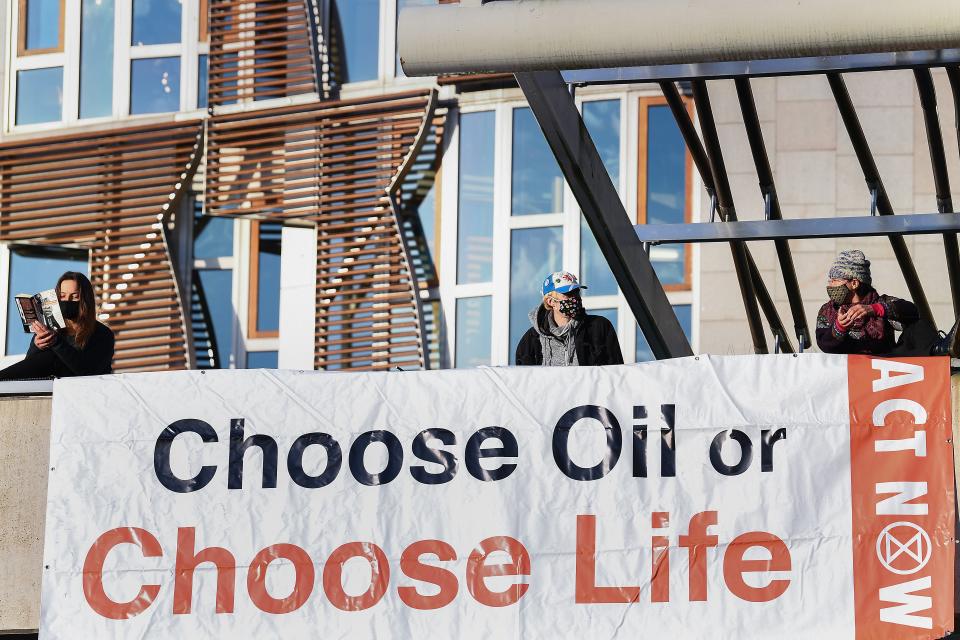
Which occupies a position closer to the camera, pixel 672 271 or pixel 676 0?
pixel 676 0

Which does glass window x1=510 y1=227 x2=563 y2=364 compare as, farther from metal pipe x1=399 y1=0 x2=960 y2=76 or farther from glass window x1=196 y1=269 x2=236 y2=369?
metal pipe x1=399 y1=0 x2=960 y2=76

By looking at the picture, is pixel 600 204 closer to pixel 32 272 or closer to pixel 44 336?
pixel 44 336

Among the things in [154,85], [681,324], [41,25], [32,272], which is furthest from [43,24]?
[681,324]

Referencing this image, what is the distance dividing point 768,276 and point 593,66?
30.1 feet

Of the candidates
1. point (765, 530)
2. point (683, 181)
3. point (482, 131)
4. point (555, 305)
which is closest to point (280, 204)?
point (482, 131)

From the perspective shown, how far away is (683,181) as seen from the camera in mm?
16875

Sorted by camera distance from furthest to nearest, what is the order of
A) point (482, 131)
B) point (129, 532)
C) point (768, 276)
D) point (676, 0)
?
point (482, 131) → point (768, 276) → point (129, 532) → point (676, 0)

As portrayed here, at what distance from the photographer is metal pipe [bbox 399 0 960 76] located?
6.41 meters

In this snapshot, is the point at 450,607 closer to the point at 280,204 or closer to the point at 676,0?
the point at 676,0

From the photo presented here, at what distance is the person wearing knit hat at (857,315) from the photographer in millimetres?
8344

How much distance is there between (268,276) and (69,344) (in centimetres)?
951

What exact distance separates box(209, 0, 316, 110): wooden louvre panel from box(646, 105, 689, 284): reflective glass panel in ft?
12.0

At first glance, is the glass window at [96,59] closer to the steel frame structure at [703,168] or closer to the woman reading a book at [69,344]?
the steel frame structure at [703,168]

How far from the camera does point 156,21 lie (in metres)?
19.4
